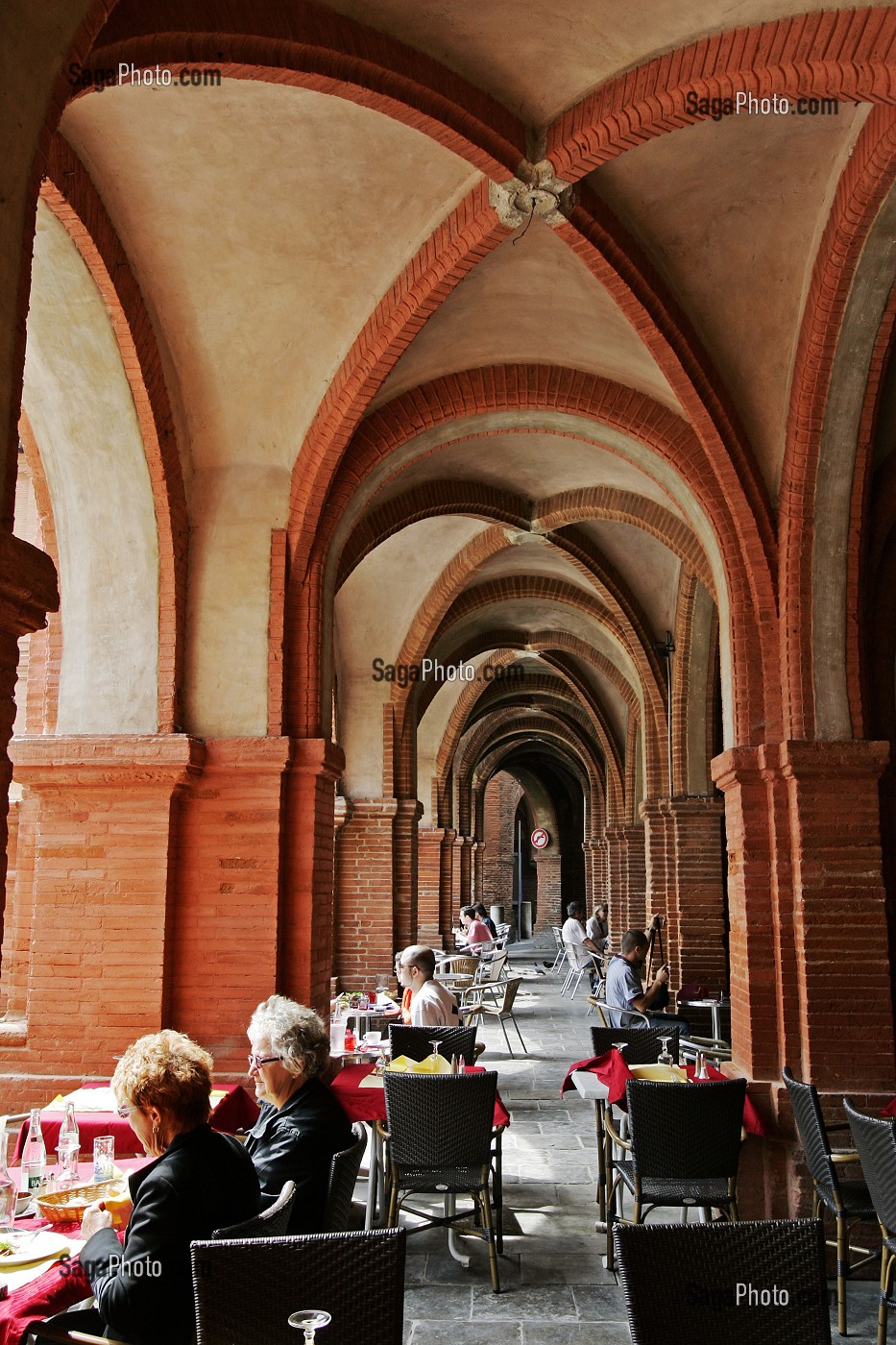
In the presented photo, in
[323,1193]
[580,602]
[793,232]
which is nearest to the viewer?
[323,1193]

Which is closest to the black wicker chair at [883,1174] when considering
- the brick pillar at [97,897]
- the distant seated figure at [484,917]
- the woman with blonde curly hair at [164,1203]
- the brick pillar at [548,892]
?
the woman with blonde curly hair at [164,1203]

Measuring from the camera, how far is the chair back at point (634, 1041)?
19.1 feet

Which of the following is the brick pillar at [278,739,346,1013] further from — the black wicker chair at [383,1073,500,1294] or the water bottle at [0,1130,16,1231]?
the water bottle at [0,1130,16,1231]

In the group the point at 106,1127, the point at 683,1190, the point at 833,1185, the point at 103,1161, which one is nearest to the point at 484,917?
the point at 683,1190

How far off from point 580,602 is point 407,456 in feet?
18.3

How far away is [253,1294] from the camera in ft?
8.16

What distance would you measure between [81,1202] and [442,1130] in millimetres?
1869

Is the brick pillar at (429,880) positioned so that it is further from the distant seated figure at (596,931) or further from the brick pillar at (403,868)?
the brick pillar at (403,868)

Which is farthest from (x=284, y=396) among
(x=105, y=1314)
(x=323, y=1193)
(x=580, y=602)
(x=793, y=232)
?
(x=580, y=602)

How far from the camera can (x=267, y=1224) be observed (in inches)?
111

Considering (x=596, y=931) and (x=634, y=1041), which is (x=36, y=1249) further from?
(x=596, y=931)

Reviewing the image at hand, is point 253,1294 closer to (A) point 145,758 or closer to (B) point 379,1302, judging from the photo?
(B) point 379,1302

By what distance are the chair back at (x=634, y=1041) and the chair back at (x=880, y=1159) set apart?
5.45 ft

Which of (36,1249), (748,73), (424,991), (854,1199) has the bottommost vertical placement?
(854,1199)
